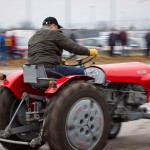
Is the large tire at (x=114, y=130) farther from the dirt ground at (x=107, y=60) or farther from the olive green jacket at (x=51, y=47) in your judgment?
the dirt ground at (x=107, y=60)

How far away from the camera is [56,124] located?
5504 mm

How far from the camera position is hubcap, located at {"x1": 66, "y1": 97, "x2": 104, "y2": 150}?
224 inches

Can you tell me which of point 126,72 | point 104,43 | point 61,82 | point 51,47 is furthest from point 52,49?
point 104,43

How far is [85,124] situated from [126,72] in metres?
1.47

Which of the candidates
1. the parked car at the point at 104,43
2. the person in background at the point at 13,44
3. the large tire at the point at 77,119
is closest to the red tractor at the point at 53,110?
the large tire at the point at 77,119

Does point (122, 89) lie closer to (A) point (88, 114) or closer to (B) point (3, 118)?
(A) point (88, 114)

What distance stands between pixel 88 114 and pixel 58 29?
1243 millimetres

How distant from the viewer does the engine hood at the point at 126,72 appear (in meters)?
6.82

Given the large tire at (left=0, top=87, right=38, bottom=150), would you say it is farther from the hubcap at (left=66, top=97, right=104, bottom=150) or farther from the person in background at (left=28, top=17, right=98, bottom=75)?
the hubcap at (left=66, top=97, right=104, bottom=150)

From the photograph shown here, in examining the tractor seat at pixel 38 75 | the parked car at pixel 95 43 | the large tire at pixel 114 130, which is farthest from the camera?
the parked car at pixel 95 43

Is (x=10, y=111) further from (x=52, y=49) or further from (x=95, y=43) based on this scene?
(x=95, y=43)

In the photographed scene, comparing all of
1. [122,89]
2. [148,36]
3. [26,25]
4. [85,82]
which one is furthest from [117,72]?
[26,25]

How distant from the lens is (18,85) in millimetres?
6387

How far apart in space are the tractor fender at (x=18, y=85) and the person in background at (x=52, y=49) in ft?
1.05
